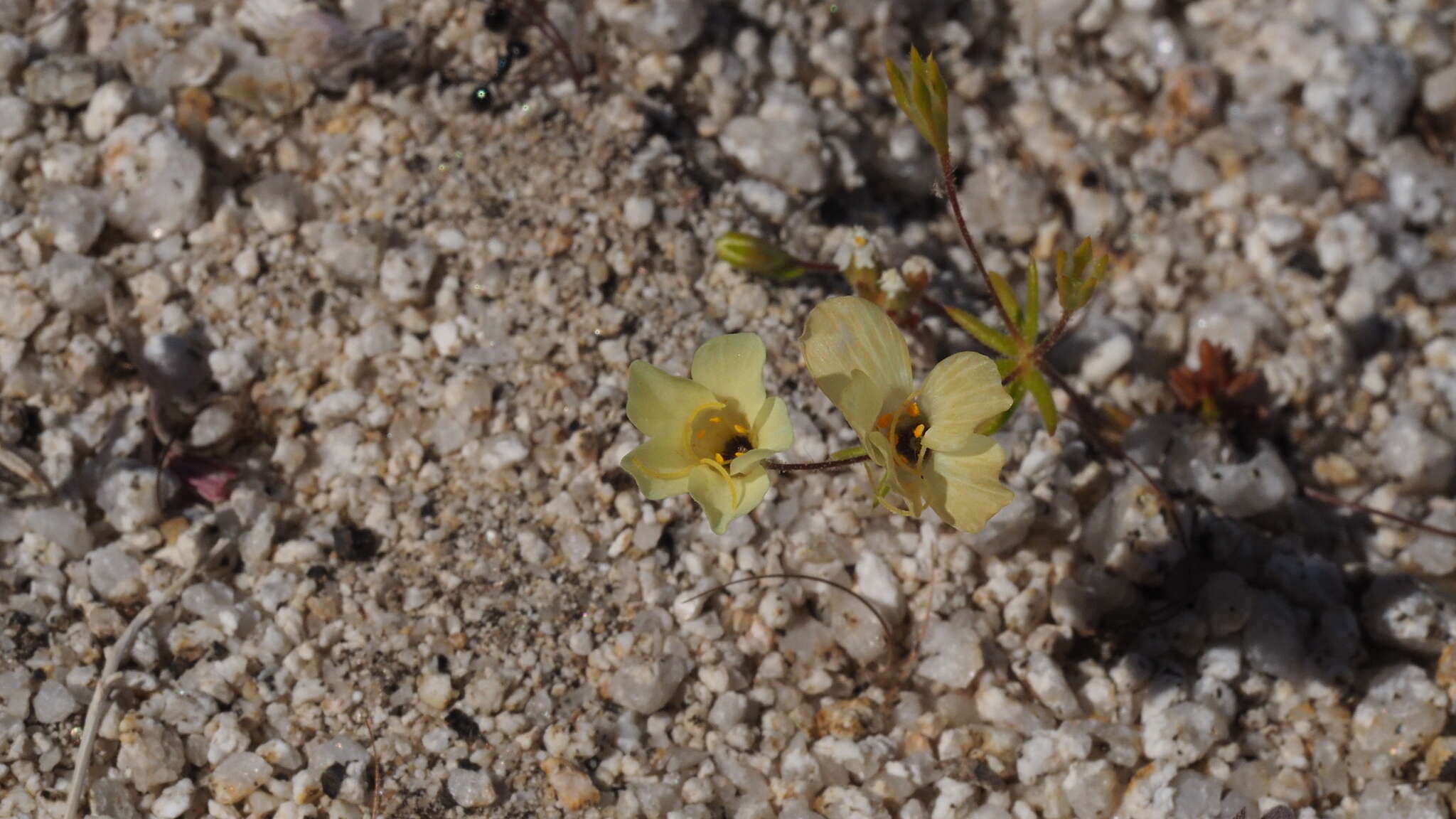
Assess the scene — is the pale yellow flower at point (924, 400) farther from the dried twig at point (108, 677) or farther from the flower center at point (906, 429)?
the dried twig at point (108, 677)

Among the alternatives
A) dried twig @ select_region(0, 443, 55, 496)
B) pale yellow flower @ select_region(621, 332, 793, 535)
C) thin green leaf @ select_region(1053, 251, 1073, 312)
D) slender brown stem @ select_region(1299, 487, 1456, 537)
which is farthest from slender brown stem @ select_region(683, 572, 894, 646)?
dried twig @ select_region(0, 443, 55, 496)

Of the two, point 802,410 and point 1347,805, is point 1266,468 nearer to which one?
point 1347,805

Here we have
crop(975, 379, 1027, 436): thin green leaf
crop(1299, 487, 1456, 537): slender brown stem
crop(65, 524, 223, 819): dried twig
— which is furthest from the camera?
crop(1299, 487, 1456, 537): slender brown stem

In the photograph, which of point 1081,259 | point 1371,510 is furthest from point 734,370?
point 1371,510

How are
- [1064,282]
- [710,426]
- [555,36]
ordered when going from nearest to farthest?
[710,426]
[1064,282]
[555,36]

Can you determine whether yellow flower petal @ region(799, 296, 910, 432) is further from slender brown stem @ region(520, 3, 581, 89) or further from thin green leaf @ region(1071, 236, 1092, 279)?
slender brown stem @ region(520, 3, 581, 89)

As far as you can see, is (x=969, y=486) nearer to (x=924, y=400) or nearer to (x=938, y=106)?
(x=924, y=400)
